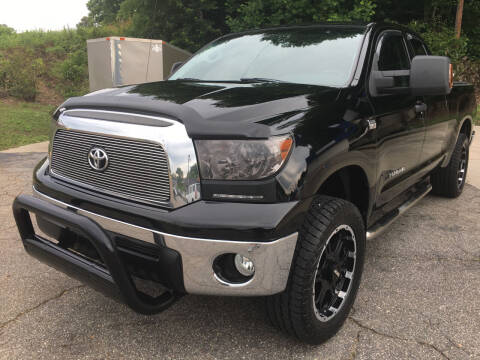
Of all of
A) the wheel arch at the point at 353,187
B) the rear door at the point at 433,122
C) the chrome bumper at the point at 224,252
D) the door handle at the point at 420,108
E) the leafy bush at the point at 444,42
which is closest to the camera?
the chrome bumper at the point at 224,252

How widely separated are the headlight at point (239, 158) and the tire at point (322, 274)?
1.18ft

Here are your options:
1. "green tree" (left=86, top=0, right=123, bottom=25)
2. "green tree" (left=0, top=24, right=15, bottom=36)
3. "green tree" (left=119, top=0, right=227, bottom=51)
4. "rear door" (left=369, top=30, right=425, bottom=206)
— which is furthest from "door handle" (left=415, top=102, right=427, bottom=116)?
"green tree" (left=86, top=0, right=123, bottom=25)

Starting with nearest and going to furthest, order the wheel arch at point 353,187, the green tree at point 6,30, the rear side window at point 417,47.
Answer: the wheel arch at point 353,187 < the rear side window at point 417,47 < the green tree at point 6,30

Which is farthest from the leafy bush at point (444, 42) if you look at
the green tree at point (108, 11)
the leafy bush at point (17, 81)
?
the green tree at point (108, 11)

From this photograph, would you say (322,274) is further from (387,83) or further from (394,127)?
(387,83)

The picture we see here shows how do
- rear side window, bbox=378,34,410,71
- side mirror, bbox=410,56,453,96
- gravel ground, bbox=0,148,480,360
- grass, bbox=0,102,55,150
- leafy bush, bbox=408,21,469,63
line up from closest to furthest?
gravel ground, bbox=0,148,480,360 < side mirror, bbox=410,56,453,96 < rear side window, bbox=378,34,410,71 < grass, bbox=0,102,55,150 < leafy bush, bbox=408,21,469,63

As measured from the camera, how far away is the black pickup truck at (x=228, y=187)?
5.94ft

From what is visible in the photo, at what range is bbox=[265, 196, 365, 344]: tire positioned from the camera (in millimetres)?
1943

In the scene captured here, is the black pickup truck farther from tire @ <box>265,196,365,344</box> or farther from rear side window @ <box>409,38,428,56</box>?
rear side window @ <box>409,38,428,56</box>

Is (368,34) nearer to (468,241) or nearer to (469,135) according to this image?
(468,241)

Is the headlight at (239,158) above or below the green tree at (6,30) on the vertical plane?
below

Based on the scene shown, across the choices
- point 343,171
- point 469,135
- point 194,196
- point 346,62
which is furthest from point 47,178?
point 469,135

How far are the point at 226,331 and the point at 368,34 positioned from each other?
216 centimetres

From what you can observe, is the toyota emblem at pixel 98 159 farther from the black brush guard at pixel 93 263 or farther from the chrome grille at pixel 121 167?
the black brush guard at pixel 93 263
